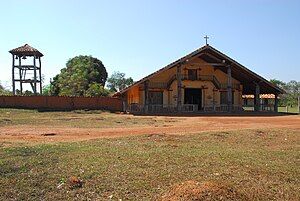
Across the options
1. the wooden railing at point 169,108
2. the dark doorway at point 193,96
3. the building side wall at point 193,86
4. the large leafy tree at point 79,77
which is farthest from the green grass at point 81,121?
the large leafy tree at point 79,77

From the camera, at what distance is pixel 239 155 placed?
39.2 feet

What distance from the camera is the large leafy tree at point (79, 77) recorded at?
60616mm

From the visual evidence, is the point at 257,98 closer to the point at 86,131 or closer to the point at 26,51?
the point at 26,51

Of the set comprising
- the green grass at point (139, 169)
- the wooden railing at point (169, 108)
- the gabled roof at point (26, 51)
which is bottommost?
the green grass at point (139, 169)

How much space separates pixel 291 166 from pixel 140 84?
29.4 m

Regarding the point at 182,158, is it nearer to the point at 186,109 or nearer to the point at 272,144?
the point at 272,144

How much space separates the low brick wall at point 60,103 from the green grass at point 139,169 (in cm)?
2775

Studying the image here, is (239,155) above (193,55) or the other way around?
the other way around

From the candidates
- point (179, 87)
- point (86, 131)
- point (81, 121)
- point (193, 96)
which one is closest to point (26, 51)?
point (179, 87)

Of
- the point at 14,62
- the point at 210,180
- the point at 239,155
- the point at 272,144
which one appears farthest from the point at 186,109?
the point at 210,180

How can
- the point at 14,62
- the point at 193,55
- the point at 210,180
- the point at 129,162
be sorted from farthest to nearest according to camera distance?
the point at 14,62
the point at 193,55
the point at 129,162
the point at 210,180

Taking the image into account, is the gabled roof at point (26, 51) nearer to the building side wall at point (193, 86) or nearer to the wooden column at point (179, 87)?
the building side wall at point (193, 86)

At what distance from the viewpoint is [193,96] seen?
44.8 metres

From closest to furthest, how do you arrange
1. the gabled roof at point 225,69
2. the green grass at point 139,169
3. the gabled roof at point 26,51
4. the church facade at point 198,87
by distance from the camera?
the green grass at point 139,169 < the gabled roof at point 225,69 < the church facade at point 198,87 < the gabled roof at point 26,51
